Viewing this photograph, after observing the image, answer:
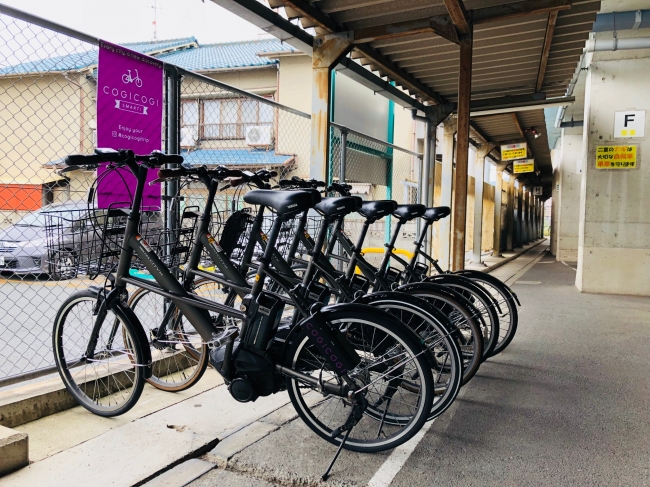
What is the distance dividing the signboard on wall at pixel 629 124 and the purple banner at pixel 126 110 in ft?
26.0

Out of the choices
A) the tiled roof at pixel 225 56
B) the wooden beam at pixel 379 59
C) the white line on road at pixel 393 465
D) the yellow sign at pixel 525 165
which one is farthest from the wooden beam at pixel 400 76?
the yellow sign at pixel 525 165

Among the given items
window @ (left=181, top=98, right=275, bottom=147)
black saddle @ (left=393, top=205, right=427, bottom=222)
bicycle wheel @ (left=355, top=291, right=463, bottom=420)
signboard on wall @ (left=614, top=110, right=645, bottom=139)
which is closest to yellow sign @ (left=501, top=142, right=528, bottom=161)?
signboard on wall @ (left=614, top=110, right=645, bottom=139)

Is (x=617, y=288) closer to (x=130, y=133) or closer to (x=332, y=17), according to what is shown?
(x=332, y=17)

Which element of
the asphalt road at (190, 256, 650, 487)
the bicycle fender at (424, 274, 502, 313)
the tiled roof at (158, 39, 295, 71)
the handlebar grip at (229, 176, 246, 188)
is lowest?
the asphalt road at (190, 256, 650, 487)

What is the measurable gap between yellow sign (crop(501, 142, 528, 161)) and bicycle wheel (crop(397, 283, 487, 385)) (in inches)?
463

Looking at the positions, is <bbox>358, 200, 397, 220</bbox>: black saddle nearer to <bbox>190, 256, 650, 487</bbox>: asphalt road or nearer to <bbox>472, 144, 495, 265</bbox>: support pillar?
<bbox>190, 256, 650, 487</bbox>: asphalt road

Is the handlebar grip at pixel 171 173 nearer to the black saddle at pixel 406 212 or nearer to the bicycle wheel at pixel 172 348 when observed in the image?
the bicycle wheel at pixel 172 348

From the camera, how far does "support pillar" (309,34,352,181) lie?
558 centimetres

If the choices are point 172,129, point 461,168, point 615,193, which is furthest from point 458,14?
point 615,193

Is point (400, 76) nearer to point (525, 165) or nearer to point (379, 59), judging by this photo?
point (379, 59)

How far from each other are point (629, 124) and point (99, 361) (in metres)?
8.98

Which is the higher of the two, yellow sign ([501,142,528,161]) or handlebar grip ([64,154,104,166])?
yellow sign ([501,142,528,161])

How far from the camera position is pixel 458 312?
334cm

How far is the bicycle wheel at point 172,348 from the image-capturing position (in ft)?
10.6
